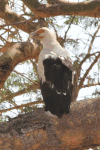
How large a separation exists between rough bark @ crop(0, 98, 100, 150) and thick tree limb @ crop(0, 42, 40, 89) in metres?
0.76

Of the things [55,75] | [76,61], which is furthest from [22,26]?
[55,75]

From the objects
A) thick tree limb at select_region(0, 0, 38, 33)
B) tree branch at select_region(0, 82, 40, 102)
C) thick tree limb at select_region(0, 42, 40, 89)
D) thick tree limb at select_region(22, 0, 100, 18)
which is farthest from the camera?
thick tree limb at select_region(0, 0, 38, 33)

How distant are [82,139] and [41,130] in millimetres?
350

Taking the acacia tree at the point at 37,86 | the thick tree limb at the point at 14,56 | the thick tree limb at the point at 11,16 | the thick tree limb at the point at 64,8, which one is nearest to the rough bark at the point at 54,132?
the acacia tree at the point at 37,86

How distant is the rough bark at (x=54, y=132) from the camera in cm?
179

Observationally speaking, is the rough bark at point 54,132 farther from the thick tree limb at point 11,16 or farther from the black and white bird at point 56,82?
the thick tree limb at point 11,16

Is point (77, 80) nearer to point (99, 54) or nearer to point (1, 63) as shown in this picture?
point (99, 54)

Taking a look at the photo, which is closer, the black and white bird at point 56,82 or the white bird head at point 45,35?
the black and white bird at point 56,82

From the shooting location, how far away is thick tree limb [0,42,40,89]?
2512 millimetres

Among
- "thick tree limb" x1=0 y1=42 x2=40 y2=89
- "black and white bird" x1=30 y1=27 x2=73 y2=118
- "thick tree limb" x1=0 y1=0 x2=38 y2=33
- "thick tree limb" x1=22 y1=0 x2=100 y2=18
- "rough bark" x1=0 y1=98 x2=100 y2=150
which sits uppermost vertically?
"thick tree limb" x1=0 y1=0 x2=38 y2=33

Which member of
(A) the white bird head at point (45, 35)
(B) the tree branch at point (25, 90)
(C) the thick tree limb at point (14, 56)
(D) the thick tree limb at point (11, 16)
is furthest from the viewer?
(D) the thick tree limb at point (11, 16)

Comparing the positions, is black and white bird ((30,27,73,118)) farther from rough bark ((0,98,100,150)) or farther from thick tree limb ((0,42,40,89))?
thick tree limb ((0,42,40,89))

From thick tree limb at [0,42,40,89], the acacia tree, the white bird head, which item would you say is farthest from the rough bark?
the white bird head

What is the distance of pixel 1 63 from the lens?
250 centimetres
